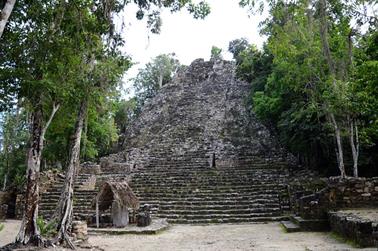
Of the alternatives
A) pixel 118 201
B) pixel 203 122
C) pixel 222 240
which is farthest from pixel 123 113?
pixel 222 240

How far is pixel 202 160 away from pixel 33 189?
13.2 metres

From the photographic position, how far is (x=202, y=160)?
19.8 metres

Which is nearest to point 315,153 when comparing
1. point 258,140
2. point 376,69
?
point 258,140

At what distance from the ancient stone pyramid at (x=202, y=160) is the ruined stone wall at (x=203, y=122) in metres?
0.06

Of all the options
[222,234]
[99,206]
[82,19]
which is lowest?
[222,234]

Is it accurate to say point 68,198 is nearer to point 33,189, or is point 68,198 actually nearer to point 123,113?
point 33,189

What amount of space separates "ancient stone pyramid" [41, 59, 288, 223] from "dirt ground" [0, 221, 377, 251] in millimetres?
2109

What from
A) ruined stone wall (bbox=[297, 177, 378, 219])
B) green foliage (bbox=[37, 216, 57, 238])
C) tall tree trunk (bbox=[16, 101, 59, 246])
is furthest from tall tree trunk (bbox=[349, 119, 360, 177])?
tall tree trunk (bbox=[16, 101, 59, 246])

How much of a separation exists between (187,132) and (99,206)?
13.9m

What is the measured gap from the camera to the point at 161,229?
1080 cm

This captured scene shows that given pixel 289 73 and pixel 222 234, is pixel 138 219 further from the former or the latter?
pixel 289 73

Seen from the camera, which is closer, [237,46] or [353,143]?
[353,143]

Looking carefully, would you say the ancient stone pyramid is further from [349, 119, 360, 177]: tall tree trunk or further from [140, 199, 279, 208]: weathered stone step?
[349, 119, 360, 177]: tall tree trunk

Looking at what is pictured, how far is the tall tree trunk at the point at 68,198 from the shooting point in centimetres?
729
